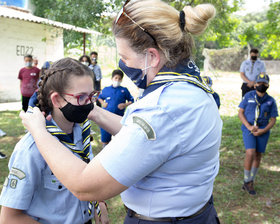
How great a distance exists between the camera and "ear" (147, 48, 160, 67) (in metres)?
1.34

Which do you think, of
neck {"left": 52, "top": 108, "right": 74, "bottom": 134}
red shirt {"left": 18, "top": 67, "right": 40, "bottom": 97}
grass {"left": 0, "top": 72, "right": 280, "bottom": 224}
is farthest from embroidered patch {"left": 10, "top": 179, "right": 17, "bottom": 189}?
red shirt {"left": 18, "top": 67, "right": 40, "bottom": 97}

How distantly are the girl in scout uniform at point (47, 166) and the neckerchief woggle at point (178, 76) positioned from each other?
57 cm

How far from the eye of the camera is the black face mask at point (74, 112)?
175cm

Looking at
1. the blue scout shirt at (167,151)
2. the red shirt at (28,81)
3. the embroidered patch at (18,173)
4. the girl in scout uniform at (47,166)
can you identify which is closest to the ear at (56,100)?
the girl in scout uniform at (47,166)

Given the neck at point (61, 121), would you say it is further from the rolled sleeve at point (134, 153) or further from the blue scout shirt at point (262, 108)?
the blue scout shirt at point (262, 108)

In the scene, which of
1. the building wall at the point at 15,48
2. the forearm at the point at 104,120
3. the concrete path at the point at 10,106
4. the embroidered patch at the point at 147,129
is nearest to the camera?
the embroidered patch at the point at 147,129

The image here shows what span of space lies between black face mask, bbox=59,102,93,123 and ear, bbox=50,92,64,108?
3 cm

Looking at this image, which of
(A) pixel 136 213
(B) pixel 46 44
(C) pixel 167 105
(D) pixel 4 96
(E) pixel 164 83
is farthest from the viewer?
(B) pixel 46 44

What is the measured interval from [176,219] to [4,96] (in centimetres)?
1258

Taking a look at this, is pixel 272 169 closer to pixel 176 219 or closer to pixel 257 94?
pixel 257 94

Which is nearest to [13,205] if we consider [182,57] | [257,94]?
[182,57]

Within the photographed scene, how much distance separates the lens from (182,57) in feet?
4.49

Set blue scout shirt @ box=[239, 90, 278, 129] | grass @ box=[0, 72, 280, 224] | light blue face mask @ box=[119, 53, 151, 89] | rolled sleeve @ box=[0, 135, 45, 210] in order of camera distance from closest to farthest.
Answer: light blue face mask @ box=[119, 53, 151, 89] < rolled sleeve @ box=[0, 135, 45, 210] < grass @ box=[0, 72, 280, 224] < blue scout shirt @ box=[239, 90, 278, 129]

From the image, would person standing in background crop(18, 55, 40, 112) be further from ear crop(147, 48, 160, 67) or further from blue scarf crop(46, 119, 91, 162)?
ear crop(147, 48, 160, 67)
